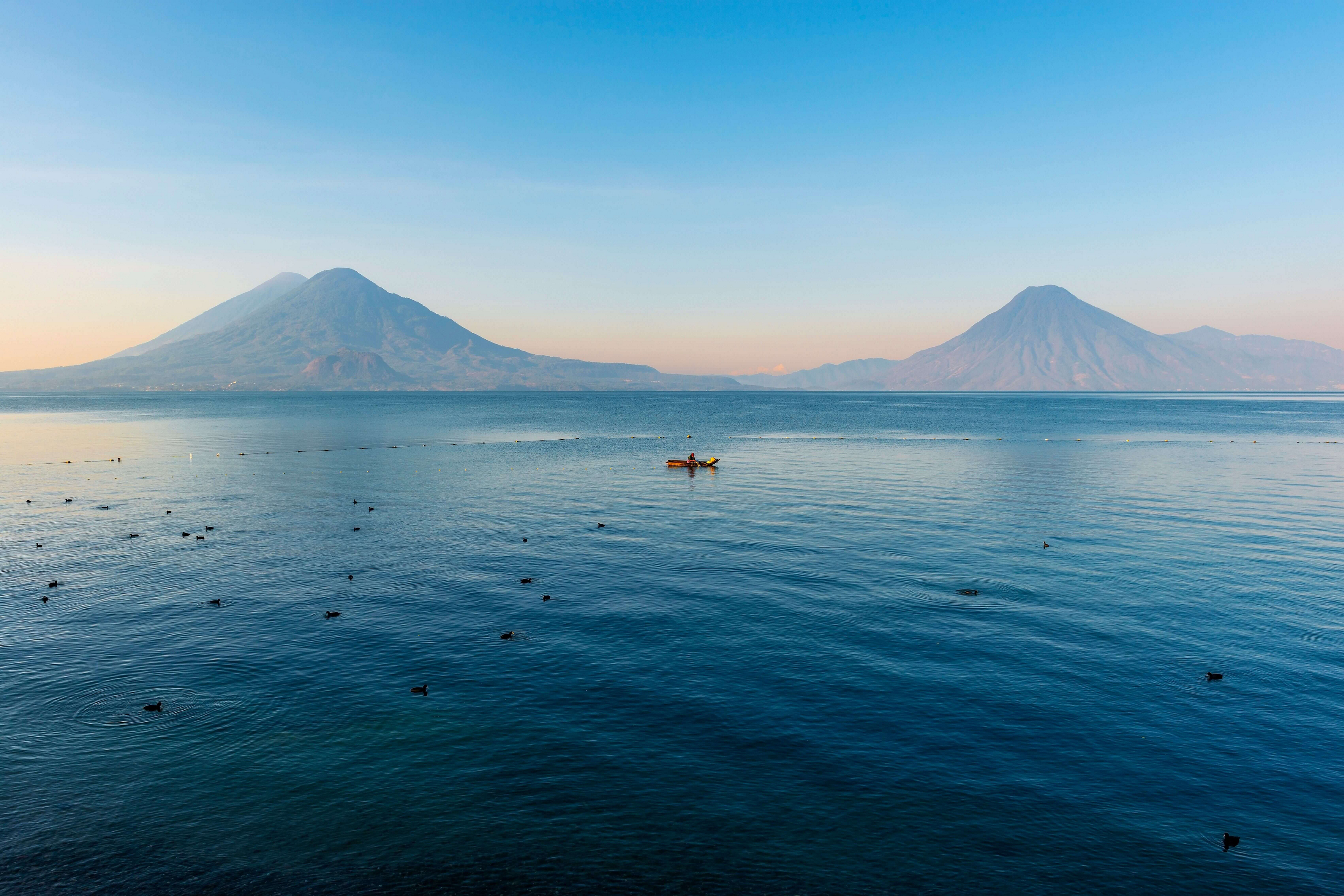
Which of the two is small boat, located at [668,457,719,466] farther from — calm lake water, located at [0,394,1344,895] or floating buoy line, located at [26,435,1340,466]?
floating buoy line, located at [26,435,1340,466]

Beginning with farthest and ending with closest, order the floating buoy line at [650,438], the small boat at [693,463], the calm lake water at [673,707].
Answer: the floating buoy line at [650,438]
the small boat at [693,463]
the calm lake water at [673,707]

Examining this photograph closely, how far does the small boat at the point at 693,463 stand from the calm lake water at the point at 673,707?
129ft

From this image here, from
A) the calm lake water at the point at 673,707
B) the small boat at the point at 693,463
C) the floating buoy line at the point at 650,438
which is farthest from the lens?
the floating buoy line at the point at 650,438

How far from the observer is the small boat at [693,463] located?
10494 cm

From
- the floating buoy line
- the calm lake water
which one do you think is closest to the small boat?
the calm lake water

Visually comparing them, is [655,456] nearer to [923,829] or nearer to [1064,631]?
[1064,631]

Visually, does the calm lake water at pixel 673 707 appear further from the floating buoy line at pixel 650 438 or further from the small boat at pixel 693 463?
the floating buoy line at pixel 650 438

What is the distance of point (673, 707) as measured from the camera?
28.4m

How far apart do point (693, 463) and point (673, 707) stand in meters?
76.8

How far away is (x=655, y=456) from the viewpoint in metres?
128

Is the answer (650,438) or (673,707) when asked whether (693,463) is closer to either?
(650,438)

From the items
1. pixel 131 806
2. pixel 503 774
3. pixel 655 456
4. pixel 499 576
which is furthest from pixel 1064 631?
pixel 655 456

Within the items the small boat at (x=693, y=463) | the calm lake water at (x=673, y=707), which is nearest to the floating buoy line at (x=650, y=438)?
the small boat at (x=693, y=463)

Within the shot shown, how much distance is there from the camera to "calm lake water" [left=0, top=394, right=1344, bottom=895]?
19906 millimetres
